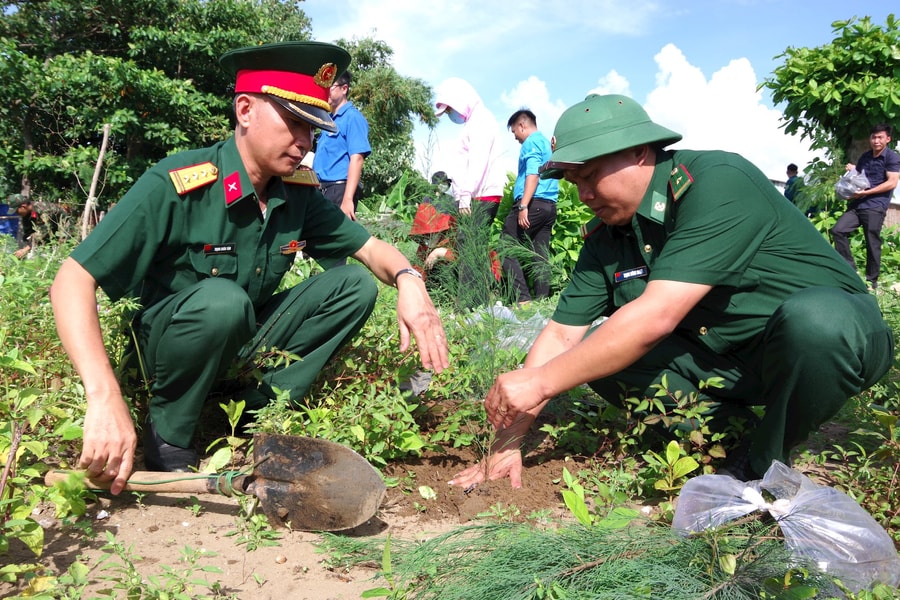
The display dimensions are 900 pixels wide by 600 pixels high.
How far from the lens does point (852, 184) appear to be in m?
6.95

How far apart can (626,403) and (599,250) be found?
0.58 meters

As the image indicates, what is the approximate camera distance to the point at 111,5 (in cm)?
1249

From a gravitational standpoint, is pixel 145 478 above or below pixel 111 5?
below

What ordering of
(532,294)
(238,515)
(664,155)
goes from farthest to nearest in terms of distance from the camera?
(532,294), (664,155), (238,515)

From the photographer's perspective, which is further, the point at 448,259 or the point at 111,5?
the point at 111,5

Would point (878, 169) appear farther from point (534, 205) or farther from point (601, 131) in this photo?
point (601, 131)

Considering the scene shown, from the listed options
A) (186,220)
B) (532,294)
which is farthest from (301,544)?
(532,294)

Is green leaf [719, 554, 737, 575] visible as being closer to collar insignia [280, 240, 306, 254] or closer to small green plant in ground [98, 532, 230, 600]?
small green plant in ground [98, 532, 230, 600]

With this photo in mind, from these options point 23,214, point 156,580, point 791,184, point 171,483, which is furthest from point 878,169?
point 23,214

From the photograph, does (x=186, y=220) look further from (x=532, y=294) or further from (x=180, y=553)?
(x=532, y=294)

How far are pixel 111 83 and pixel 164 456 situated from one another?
1079cm

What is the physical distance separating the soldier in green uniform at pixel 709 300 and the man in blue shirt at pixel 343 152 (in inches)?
119

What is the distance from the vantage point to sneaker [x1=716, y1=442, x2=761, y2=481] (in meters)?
2.21

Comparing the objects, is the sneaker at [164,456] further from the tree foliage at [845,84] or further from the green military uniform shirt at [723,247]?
the tree foliage at [845,84]
